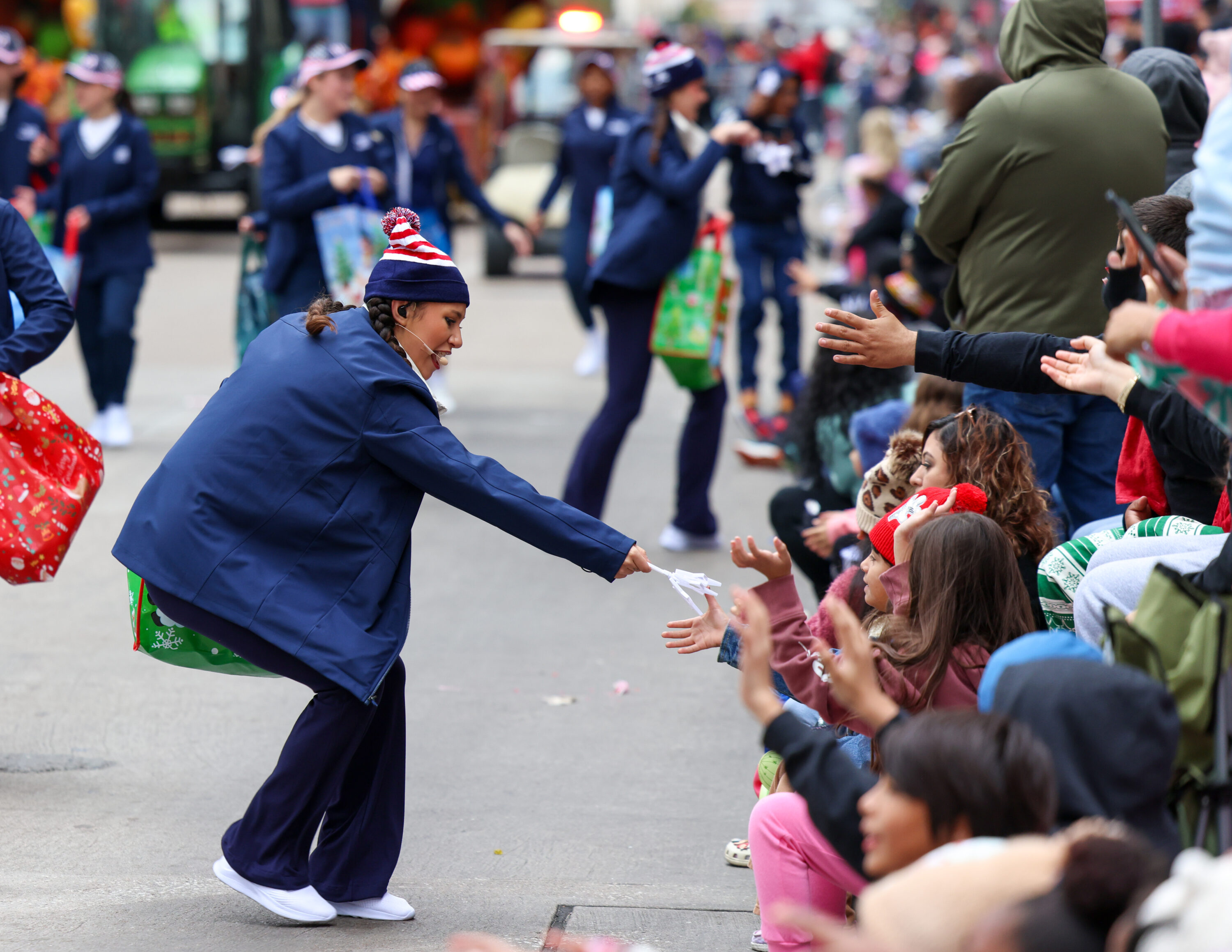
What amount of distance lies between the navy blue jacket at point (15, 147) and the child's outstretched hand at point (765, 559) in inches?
277

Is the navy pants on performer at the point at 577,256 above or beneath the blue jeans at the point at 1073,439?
beneath

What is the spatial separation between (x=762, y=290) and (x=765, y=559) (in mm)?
6535

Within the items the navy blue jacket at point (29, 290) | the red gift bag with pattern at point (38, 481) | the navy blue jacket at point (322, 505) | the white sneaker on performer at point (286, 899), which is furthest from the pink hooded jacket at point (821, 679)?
the navy blue jacket at point (29, 290)

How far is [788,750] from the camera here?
2.50m

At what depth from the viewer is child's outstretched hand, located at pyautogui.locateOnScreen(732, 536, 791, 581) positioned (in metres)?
2.99

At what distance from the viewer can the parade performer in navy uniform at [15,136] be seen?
347 inches

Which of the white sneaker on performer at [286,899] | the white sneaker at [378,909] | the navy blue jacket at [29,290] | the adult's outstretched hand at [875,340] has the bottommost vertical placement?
the white sneaker at [378,909]

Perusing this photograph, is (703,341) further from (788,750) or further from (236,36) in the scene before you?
(236,36)

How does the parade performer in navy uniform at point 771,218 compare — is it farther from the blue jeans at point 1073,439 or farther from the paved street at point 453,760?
the blue jeans at point 1073,439

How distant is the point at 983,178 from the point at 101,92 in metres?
5.47

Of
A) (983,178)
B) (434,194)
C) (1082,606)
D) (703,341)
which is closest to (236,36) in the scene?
(434,194)

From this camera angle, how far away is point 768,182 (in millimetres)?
9148

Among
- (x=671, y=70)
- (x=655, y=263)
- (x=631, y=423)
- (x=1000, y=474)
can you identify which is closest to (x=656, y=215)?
(x=655, y=263)

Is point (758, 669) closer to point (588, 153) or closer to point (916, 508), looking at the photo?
point (916, 508)
